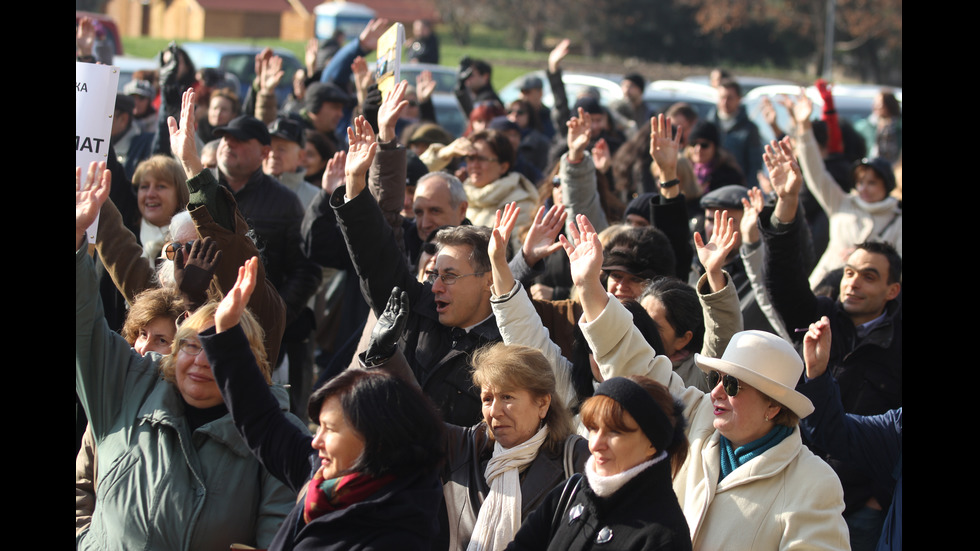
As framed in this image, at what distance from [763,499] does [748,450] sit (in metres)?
0.19

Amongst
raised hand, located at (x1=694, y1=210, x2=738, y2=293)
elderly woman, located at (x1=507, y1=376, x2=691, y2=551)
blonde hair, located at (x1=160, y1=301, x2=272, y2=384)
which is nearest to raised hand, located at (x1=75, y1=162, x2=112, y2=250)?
blonde hair, located at (x1=160, y1=301, x2=272, y2=384)

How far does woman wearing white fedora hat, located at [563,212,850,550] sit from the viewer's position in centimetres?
368

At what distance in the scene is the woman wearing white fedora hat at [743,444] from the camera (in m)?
3.68

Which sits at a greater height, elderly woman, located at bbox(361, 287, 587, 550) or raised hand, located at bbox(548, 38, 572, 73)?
raised hand, located at bbox(548, 38, 572, 73)

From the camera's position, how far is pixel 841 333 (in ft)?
18.9

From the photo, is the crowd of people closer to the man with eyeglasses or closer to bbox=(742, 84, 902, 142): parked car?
the man with eyeglasses

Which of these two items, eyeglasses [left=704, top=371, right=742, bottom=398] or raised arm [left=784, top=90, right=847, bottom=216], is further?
raised arm [left=784, top=90, right=847, bottom=216]

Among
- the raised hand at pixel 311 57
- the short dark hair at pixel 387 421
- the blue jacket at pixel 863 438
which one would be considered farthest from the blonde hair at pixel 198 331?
the raised hand at pixel 311 57

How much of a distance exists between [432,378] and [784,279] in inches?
75.2

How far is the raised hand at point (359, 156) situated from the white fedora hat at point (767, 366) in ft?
5.85

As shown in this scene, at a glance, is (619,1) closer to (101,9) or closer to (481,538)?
(101,9)


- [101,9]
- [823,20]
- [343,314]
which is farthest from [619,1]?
[343,314]

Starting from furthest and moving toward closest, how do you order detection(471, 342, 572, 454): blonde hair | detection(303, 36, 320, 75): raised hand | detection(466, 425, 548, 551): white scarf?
detection(303, 36, 320, 75): raised hand, detection(471, 342, 572, 454): blonde hair, detection(466, 425, 548, 551): white scarf

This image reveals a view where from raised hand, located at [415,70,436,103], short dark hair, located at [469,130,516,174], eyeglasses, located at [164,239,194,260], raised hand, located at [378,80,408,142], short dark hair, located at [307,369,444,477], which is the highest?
raised hand, located at [415,70,436,103]
